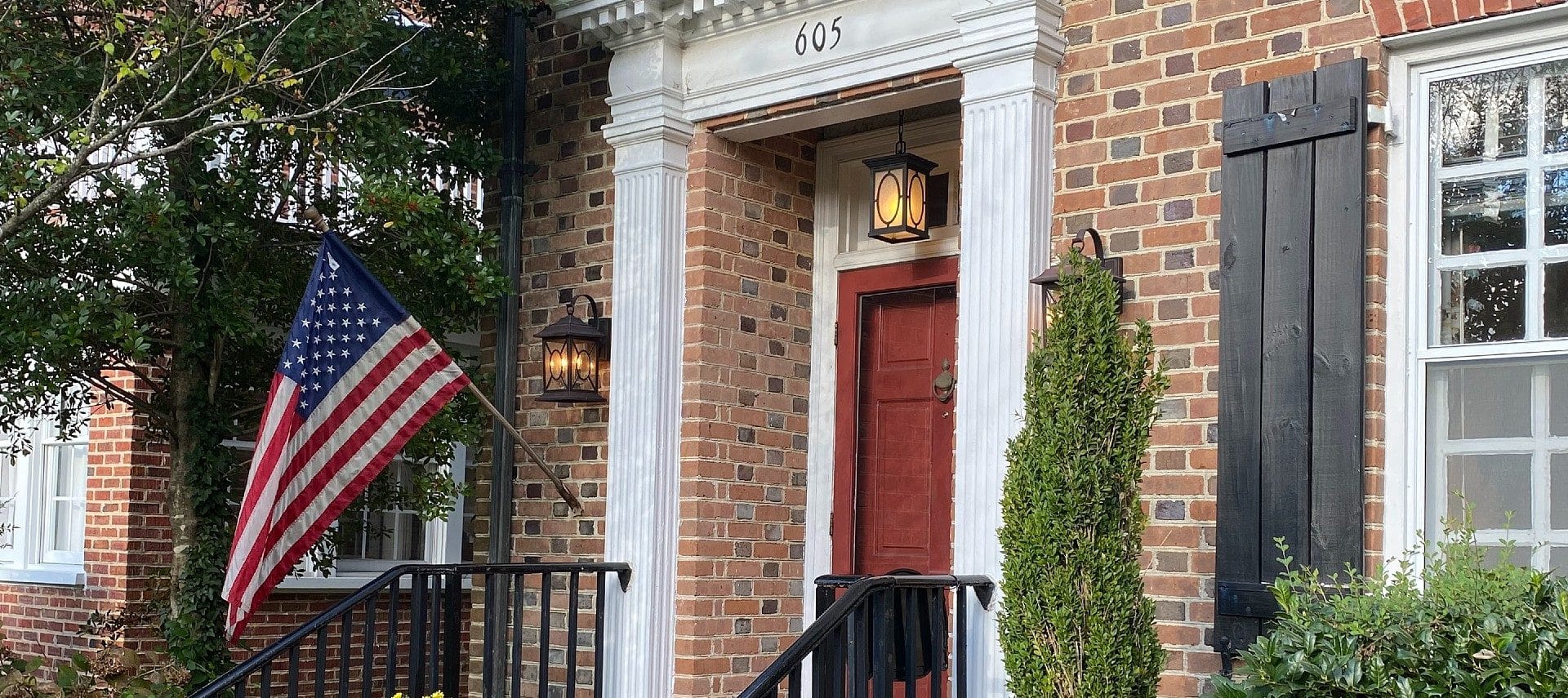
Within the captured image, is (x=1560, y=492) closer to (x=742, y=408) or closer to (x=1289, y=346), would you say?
(x=1289, y=346)

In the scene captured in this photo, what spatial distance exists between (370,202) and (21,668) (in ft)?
8.94

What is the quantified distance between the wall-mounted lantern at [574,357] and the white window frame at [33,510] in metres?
4.18

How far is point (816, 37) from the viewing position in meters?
5.80

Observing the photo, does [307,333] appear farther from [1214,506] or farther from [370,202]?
[1214,506]

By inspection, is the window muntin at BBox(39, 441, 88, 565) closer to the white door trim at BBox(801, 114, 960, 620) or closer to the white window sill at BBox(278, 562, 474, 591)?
the white window sill at BBox(278, 562, 474, 591)

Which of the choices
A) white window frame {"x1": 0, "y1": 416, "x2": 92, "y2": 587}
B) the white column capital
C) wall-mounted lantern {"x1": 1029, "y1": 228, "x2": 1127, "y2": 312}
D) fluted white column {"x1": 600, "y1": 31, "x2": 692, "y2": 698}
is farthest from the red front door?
white window frame {"x1": 0, "y1": 416, "x2": 92, "y2": 587}

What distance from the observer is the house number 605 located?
5.74 meters

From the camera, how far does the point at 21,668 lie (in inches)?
259

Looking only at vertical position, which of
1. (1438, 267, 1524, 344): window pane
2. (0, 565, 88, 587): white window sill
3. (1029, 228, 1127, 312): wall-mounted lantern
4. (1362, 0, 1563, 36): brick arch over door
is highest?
(1362, 0, 1563, 36): brick arch over door

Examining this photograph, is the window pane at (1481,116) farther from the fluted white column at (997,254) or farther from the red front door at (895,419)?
Result: the red front door at (895,419)

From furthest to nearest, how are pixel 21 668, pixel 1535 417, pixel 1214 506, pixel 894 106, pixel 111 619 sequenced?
1. pixel 111 619
2. pixel 21 668
3. pixel 894 106
4. pixel 1214 506
5. pixel 1535 417

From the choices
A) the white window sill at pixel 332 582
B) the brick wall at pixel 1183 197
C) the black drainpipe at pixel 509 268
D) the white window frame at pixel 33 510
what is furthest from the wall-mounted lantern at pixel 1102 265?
the white window frame at pixel 33 510

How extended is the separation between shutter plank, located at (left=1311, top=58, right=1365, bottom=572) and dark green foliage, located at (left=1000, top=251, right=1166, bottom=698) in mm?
491

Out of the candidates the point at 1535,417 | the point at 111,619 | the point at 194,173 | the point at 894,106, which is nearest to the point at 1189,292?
the point at 1535,417
